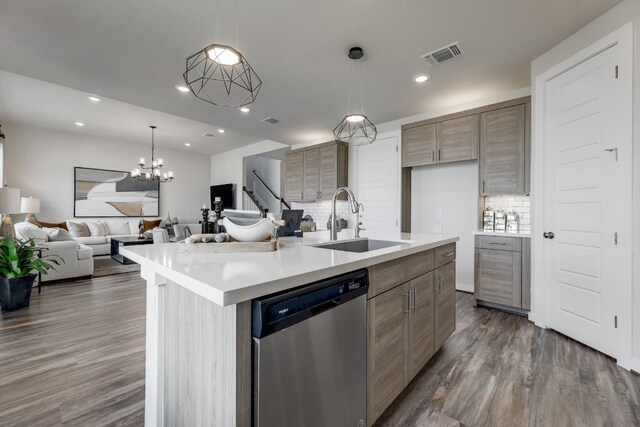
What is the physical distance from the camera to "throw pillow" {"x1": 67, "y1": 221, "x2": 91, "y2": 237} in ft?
21.2

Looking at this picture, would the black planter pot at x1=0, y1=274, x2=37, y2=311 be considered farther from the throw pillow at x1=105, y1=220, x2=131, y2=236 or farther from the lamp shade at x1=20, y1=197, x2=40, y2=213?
the throw pillow at x1=105, y1=220, x2=131, y2=236

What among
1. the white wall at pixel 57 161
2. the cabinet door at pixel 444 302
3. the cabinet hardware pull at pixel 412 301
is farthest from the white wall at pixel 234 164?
the cabinet hardware pull at pixel 412 301

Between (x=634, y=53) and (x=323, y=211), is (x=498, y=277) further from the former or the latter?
(x=323, y=211)

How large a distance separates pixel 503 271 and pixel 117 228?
27.2 feet

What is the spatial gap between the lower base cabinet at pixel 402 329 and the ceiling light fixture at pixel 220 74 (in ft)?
4.45

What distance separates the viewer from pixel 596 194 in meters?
2.39

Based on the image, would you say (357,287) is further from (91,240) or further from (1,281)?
(91,240)

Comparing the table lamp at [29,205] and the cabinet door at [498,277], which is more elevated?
the table lamp at [29,205]

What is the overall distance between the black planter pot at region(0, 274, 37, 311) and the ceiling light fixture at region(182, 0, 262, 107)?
9.38ft

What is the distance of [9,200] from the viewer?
2783mm

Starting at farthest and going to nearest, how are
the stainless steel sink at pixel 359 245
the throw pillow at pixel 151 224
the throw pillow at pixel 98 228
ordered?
the throw pillow at pixel 151 224 < the throw pillow at pixel 98 228 < the stainless steel sink at pixel 359 245

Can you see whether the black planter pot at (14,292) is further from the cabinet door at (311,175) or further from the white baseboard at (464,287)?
the white baseboard at (464,287)

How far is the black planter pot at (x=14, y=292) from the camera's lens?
10.3 ft

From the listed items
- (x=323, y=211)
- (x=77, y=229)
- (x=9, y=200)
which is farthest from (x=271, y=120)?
(x=77, y=229)
